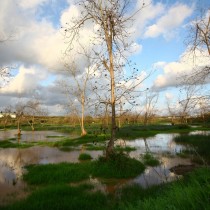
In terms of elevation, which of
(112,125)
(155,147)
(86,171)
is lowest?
(86,171)

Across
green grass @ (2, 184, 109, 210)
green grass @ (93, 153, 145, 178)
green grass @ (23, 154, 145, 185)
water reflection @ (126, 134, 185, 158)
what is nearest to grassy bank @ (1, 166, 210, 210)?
green grass @ (2, 184, 109, 210)

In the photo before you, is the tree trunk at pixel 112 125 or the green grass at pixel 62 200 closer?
the green grass at pixel 62 200

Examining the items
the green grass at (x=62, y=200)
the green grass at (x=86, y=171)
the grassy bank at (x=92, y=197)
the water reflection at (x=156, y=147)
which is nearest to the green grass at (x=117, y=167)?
the green grass at (x=86, y=171)

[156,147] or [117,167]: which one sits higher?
[156,147]

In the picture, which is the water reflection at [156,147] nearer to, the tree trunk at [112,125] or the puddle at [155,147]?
the puddle at [155,147]

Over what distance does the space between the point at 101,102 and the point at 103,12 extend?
4.79m

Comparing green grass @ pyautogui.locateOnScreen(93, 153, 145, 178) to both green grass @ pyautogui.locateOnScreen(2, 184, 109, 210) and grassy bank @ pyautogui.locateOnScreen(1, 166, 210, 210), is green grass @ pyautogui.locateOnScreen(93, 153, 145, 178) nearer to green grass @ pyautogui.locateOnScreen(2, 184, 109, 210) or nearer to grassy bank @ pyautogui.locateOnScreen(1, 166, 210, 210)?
grassy bank @ pyautogui.locateOnScreen(1, 166, 210, 210)

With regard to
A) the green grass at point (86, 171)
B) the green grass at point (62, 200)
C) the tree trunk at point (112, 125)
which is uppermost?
the tree trunk at point (112, 125)

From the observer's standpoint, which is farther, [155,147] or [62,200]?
[155,147]

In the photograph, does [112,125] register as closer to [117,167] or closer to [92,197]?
[117,167]

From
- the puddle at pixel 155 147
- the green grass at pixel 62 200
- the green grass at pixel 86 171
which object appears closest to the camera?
the green grass at pixel 62 200


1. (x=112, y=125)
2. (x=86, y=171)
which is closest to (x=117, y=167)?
(x=86, y=171)

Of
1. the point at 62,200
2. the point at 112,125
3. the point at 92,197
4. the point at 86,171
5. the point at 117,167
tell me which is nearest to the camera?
the point at 62,200

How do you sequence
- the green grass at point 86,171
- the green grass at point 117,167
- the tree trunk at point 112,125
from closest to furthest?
the green grass at point 86,171 → the green grass at point 117,167 → the tree trunk at point 112,125
